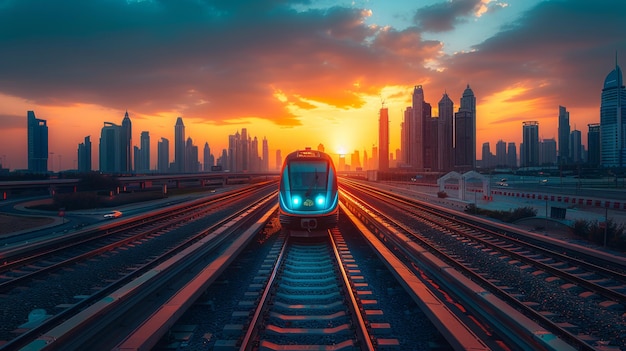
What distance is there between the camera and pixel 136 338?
498 cm

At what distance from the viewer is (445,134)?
4252 inches

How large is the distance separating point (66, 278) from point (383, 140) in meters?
146

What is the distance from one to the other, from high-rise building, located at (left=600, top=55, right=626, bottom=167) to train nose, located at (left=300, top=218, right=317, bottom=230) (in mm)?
93359

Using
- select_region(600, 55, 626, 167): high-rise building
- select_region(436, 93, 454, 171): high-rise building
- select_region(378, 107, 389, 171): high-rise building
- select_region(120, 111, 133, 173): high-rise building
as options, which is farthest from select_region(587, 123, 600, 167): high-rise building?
select_region(120, 111, 133, 173): high-rise building

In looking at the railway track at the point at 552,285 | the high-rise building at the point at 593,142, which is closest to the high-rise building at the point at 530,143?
the high-rise building at the point at 593,142

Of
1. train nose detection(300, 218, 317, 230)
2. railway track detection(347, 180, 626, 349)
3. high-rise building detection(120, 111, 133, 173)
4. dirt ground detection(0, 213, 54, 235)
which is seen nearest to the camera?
railway track detection(347, 180, 626, 349)

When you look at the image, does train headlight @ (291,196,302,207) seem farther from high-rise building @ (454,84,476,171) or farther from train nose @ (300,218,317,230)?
high-rise building @ (454,84,476,171)

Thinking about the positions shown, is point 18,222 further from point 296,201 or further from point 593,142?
point 593,142

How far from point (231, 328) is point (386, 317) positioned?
2546mm

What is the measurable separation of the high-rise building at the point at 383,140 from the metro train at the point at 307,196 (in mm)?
126613

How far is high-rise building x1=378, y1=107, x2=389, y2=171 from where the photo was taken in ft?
470

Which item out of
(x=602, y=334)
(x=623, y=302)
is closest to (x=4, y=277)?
(x=602, y=334)

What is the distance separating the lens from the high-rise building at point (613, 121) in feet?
279

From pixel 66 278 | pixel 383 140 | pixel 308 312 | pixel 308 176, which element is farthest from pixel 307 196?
pixel 383 140
